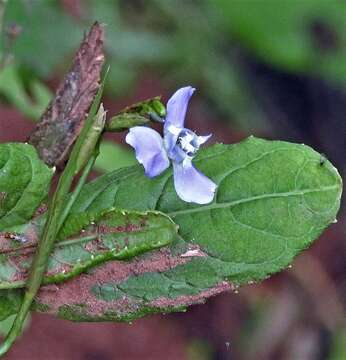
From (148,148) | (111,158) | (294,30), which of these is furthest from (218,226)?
(294,30)

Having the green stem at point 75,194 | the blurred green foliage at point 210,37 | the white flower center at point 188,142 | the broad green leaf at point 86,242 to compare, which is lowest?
the blurred green foliage at point 210,37

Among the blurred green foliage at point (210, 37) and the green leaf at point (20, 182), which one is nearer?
the green leaf at point (20, 182)

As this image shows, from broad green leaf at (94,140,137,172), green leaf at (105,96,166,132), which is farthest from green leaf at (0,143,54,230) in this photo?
broad green leaf at (94,140,137,172)

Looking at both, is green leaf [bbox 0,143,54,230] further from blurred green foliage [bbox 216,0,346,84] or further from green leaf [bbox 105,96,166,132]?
blurred green foliage [bbox 216,0,346,84]

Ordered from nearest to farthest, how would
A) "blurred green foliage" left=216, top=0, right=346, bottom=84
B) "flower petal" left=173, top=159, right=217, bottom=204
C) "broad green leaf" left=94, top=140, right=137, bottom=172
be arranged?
"flower petal" left=173, top=159, right=217, bottom=204 < "broad green leaf" left=94, top=140, right=137, bottom=172 < "blurred green foliage" left=216, top=0, right=346, bottom=84

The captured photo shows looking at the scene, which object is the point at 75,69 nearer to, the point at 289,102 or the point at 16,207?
the point at 16,207

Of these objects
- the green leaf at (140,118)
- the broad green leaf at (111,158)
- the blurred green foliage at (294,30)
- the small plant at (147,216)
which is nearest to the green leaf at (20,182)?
the small plant at (147,216)

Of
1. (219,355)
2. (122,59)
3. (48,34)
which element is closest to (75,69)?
(48,34)

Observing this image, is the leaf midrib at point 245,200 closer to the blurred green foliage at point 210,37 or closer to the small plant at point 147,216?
the small plant at point 147,216

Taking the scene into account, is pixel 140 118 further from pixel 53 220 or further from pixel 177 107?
pixel 53 220
